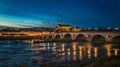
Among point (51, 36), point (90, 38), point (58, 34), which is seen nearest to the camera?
point (90, 38)

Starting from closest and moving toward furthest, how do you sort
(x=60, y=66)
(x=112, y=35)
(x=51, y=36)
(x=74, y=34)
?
(x=60, y=66)
(x=112, y=35)
(x=74, y=34)
(x=51, y=36)

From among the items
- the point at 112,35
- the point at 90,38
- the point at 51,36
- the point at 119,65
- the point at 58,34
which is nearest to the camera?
the point at 119,65

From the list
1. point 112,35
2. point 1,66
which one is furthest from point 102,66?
point 112,35

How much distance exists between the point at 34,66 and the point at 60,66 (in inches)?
145

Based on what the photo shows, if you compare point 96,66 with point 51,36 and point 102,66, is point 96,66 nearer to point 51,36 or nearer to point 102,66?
point 102,66

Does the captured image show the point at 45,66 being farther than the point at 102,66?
Yes

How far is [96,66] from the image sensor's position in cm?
2319

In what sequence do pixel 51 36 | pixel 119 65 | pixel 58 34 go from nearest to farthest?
pixel 119 65
pixel 58 34
pixel 51 36

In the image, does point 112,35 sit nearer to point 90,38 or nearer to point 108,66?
point 90,38

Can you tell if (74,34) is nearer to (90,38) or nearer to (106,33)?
(90,38)

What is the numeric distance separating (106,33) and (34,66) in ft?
247

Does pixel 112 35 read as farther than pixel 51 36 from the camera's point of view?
No

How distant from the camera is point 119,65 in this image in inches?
868

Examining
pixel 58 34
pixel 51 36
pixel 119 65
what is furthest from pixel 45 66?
pixel 51 36
